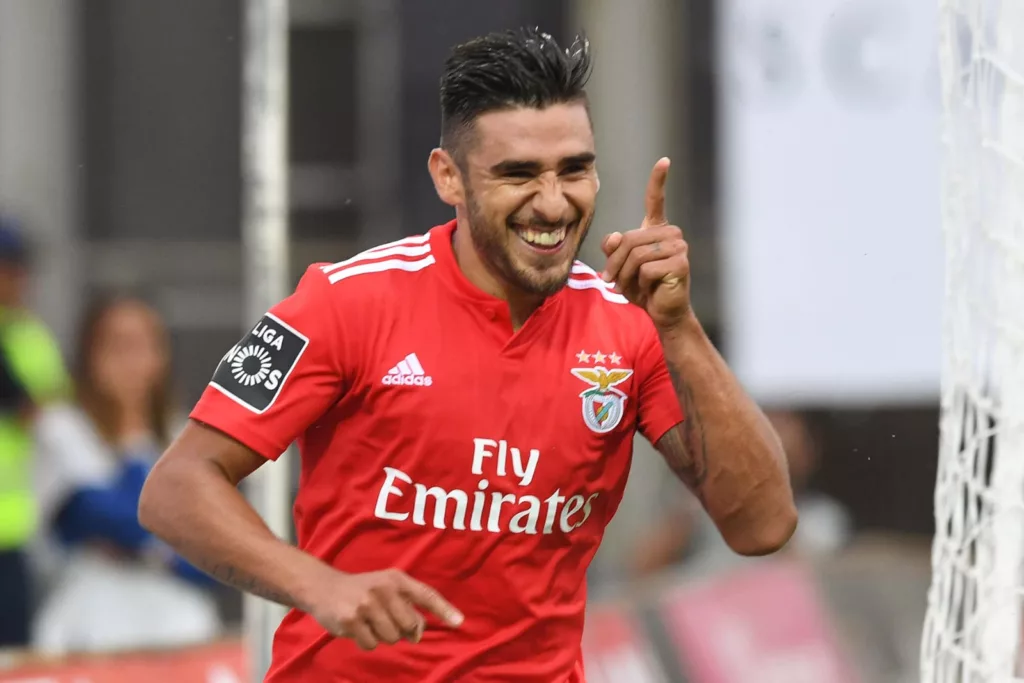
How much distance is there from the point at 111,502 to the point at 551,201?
3633mm

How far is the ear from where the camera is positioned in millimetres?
3869

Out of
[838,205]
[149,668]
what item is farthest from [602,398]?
[838,205]

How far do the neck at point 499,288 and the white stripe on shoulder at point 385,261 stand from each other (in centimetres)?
8

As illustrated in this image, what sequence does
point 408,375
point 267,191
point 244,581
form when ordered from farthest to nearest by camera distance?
point 267,191 < point 408,375 < point 244,581

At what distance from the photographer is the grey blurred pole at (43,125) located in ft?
36.5

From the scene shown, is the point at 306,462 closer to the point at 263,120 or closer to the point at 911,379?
the point at 263,120

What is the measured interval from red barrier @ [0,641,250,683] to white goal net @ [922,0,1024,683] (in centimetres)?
273

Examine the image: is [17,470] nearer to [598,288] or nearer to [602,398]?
[598,288]

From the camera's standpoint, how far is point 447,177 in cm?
391

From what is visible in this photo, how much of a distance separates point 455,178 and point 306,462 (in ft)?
2.17

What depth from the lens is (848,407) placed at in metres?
9.05

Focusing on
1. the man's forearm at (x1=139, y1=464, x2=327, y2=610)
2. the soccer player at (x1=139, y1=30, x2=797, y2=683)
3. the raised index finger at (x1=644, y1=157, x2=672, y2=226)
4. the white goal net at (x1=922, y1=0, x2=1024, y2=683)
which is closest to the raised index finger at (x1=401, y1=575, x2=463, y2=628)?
the man's forearm at (x1=139, y1=464, x2=327, y2=610)

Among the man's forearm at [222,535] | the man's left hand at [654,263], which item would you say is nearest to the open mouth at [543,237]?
the man's left hand at [654,263]

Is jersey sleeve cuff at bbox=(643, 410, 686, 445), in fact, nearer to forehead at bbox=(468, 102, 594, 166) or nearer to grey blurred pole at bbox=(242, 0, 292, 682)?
forehead at bbox=(468, 102, 594, 166)
